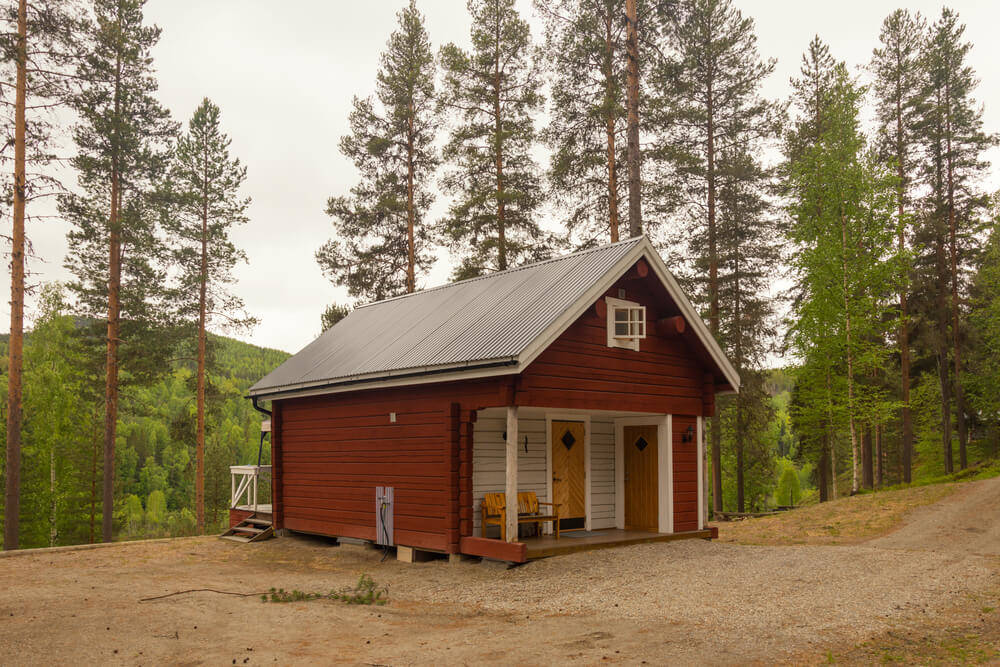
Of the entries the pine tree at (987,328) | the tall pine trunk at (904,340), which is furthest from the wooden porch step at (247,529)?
the pine tree at (987,328)

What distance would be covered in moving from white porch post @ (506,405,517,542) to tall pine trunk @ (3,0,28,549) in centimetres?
1300

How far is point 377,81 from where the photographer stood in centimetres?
2781

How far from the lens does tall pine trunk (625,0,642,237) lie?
19.3 metres

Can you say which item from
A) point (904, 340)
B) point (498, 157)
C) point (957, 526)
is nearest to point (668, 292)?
point (957, 526)

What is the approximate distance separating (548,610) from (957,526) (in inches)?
480

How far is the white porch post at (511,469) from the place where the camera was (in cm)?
1256

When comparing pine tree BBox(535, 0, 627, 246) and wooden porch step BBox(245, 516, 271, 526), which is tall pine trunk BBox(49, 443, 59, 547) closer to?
wooden porch step BBox(245, 516, 271, 526)

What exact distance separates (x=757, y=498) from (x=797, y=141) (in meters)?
25.8

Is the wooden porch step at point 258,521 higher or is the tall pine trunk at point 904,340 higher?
the tall pine trunk at point 904,340

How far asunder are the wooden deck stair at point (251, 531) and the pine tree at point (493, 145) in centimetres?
1097

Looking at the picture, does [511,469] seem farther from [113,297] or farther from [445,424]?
[113,297]

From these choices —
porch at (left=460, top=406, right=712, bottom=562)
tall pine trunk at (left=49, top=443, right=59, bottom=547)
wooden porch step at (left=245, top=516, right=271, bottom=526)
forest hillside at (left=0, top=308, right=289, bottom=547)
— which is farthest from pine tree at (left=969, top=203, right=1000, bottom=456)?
tall pine trunk at (left=49, top=443, right=59, bottom=547)

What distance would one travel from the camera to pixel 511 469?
1260 cm

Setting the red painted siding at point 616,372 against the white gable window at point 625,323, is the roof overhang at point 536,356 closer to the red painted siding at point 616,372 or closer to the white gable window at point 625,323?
the red painted siding at point 616,372
